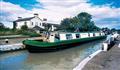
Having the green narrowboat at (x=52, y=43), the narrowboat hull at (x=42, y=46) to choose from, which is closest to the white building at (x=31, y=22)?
the green narrowboat at (x=52, y=43)

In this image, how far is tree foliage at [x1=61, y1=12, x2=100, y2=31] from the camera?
1313 inches

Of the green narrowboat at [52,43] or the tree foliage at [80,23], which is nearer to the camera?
the green narrowboat at [52,43]

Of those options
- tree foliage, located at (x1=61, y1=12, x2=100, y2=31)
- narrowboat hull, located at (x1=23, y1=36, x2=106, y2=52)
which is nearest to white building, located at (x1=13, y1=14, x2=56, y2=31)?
tree foliage, located at (x1=61, y1=12, x2=100, y2=31)

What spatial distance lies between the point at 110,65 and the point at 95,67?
60 cm

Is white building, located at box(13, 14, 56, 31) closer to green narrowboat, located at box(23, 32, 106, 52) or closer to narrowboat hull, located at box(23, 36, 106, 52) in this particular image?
→ green narrowboat, located at box(23, 32, 106, 52)

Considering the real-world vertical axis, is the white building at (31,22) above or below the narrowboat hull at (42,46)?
above

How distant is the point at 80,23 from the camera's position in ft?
113

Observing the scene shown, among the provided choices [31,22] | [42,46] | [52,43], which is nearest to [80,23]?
[31,22]

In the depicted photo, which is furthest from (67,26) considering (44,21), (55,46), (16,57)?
(16,57)

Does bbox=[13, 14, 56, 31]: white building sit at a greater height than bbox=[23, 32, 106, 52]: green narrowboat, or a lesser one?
greater

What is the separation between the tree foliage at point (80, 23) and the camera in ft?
109

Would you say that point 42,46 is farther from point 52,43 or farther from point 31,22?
point 31,22

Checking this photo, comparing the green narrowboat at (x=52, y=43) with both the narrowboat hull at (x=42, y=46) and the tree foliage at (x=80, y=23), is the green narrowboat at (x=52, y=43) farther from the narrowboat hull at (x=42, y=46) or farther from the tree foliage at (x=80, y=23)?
the tree foliage at (x=80, y=23)

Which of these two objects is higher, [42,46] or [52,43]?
[52,43]
